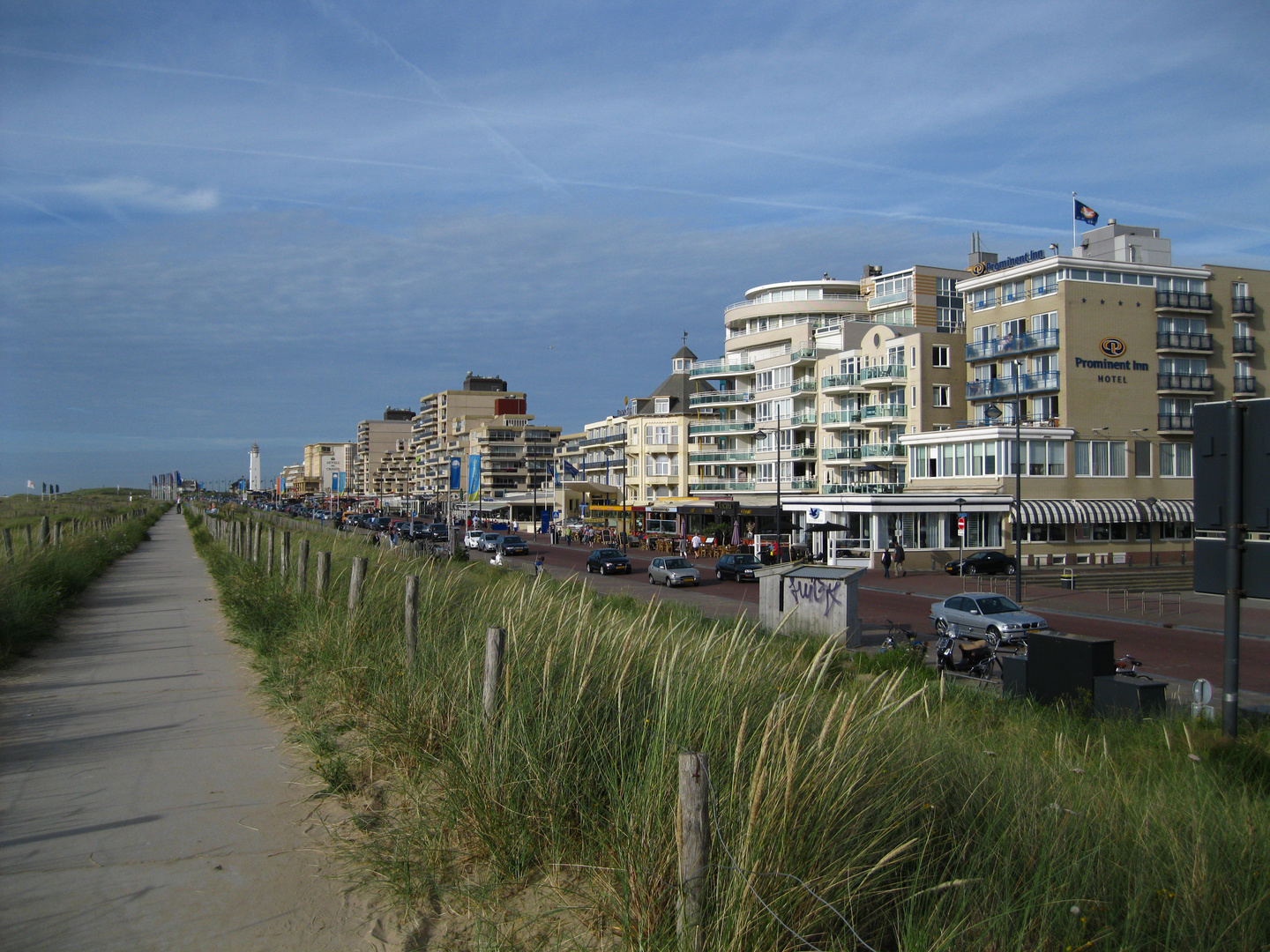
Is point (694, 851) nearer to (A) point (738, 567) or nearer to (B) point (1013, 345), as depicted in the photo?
(A) point (738, 567)

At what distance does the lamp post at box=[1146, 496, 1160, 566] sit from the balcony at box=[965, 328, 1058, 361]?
10418 mm

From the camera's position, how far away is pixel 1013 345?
175ft

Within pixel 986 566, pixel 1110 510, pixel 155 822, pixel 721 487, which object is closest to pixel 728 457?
pixel 721 487

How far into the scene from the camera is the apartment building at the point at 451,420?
493 feet

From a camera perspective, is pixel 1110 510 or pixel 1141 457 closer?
pixel 1110 510

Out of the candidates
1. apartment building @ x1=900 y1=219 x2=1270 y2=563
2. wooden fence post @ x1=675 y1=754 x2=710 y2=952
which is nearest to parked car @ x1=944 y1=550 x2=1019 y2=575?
apartment building @ x1=900 y1=219 x2=1270 y2=563

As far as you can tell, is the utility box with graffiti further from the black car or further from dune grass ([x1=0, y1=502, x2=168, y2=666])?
the black car

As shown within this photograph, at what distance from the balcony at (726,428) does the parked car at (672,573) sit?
1340 inches

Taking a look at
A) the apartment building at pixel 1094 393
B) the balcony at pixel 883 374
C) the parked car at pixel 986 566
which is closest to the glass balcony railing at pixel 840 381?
the balcony at pixel 883 374

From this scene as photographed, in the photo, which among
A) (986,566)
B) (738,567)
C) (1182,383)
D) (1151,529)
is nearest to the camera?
(738,567)

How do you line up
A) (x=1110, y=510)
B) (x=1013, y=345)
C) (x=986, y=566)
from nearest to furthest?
(x=986, y=566) < (x=1110, y=510) < (x=1013, y=345)

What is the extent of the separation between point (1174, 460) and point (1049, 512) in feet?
40.0

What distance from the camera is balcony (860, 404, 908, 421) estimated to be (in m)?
58.0

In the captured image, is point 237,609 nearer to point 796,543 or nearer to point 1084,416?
point 796,543
